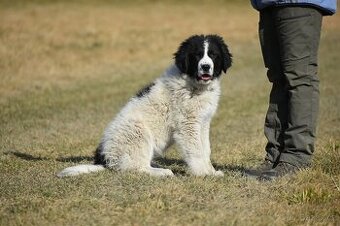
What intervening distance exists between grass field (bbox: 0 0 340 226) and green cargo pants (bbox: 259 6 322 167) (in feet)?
1.14

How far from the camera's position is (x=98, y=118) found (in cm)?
1138

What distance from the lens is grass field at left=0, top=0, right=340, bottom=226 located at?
199 inches

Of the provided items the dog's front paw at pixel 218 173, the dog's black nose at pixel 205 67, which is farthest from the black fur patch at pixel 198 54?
the dog's front paw at pixel 218 173

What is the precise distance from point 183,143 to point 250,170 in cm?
76

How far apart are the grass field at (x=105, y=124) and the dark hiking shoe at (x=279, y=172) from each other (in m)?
0.17

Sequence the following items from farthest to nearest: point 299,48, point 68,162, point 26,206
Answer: point 68,162 → point 299,48 → point 26,206

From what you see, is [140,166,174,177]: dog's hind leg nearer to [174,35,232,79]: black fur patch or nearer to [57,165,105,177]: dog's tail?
[57,165,105,177]: dog's tail

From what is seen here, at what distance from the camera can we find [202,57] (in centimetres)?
669

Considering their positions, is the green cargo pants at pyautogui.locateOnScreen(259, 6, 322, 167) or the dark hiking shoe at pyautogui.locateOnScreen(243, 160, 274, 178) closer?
the green cargo pants at pyautogui.locateOnScreen(259, 6, 322, 167)

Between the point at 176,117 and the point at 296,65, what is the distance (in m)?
1.36

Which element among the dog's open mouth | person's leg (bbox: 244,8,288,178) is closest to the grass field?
person's leg (bbox: 244,8,288,178)

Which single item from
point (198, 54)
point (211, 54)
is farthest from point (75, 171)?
point (211, 54)

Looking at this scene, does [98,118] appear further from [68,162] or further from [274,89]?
[274,89]

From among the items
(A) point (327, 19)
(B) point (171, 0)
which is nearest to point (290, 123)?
(A) point (327, 19)
